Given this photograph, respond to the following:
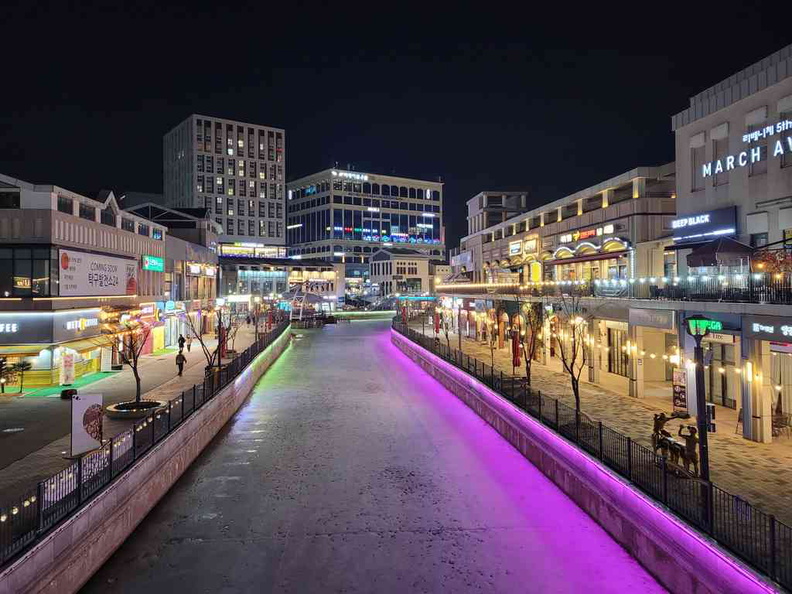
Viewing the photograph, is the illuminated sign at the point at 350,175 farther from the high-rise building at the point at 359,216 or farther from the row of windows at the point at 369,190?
the row of windows at the point at 369,190

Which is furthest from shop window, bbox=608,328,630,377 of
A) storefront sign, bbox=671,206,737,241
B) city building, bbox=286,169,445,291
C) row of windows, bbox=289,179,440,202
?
row of windows, bbox=289,179,440,202

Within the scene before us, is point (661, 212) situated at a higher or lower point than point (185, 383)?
higher

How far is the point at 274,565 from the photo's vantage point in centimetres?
1154

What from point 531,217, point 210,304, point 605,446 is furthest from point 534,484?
point 210,304

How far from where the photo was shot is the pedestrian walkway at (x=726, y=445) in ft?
39.0

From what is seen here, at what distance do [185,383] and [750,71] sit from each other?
26.3 meters

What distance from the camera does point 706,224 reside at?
20.3 metres

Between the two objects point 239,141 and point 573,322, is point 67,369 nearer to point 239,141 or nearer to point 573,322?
point 573,322

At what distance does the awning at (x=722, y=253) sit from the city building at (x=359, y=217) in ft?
394

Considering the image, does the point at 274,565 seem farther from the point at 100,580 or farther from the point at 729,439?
the point at 729,439

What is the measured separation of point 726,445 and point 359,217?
136882 millimetres

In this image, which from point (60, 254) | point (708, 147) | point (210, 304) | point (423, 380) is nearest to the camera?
point (708, 147)

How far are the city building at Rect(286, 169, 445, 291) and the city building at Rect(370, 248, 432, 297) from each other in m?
15.3

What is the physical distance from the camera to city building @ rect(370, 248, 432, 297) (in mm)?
119562
